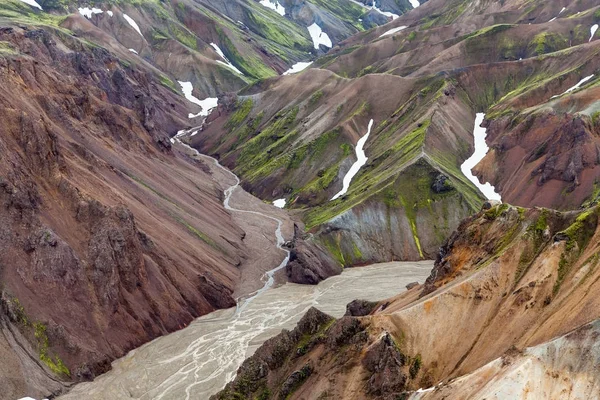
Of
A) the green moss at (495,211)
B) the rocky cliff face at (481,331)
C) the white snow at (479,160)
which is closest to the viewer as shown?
the rocky cliff face at (481,331)

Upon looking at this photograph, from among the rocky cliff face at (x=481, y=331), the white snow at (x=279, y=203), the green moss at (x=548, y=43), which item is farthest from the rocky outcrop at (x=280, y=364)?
the green moss at (x=548, y=43)

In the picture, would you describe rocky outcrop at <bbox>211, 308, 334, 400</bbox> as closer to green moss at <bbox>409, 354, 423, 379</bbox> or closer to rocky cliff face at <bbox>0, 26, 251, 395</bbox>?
green moss at <bbox>409, 354, 423, 379</bbox>

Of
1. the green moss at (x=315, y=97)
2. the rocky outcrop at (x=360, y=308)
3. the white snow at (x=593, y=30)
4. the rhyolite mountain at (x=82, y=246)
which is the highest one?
the green moss at (x=315, y=97)

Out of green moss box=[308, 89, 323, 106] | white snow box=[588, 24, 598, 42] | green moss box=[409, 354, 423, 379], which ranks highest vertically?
green moss box=[308, 89, 323, 106]

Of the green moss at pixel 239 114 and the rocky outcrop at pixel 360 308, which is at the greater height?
the green moss at pixel 239 114

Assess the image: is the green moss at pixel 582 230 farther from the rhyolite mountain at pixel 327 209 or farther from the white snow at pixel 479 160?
the white snow at pixel 479 160

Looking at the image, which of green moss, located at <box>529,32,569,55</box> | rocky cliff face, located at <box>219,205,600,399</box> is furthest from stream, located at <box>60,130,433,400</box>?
green moss, located at <box>529,32,569,55</box>

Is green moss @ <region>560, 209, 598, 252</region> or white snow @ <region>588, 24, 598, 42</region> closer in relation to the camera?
green moss @ <region>560, 209, 598, 252</region>
